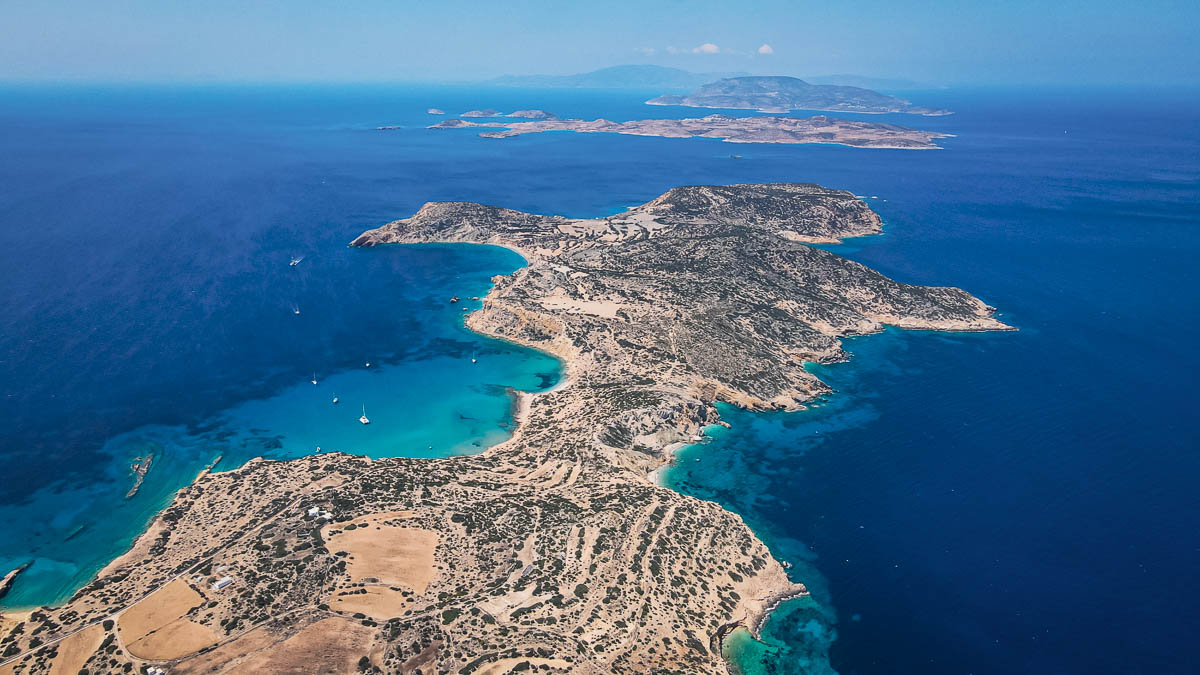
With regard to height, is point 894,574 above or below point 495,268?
below

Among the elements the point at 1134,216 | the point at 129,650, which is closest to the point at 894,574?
the point at 129,650

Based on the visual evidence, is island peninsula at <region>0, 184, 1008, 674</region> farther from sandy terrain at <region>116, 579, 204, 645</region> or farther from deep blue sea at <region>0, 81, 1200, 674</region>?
deep blue sea at <region>0, 81, 1200, 674</region>

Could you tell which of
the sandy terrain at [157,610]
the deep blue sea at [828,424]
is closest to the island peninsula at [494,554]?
the sandy terrain at [157,610]

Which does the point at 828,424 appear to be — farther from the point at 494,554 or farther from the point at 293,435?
the point at 293,435

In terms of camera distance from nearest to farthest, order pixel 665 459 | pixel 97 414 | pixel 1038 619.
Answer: pixel 1038 619 < pixel 665 459 < pixel 97 414

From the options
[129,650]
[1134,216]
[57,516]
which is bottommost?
[57,516]

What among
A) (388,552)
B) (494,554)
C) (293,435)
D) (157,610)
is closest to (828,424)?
(494,554)

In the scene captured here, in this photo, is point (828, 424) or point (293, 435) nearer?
point (293, 435)

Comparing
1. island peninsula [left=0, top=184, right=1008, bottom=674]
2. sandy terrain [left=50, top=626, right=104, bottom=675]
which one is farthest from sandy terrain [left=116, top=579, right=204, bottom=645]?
sandy terrain [left=50, top=626, right=104, bottom=675]

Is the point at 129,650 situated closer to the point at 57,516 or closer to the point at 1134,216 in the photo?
the point at 57,516
